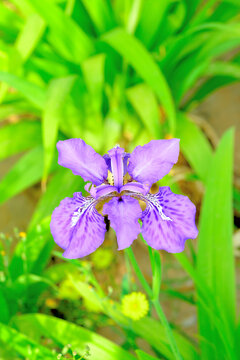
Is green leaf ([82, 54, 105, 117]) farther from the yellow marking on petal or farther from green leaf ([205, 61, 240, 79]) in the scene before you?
the yellow marking on petal

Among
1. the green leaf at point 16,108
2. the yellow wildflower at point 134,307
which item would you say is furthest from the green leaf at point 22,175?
the yellow wildflower at point 134,307

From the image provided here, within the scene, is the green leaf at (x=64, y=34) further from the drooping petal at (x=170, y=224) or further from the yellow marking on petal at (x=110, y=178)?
the drooping petal at (x=170, y=224)

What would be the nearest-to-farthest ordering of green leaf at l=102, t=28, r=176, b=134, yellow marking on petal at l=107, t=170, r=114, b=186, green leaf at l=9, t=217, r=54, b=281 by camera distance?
yellow marking on petal at l=107, t=170, r=114, b=186 → green leaf at l=9, t=217, r=54, b=281 → green leaf at l=102, t=28, r=176, b=134

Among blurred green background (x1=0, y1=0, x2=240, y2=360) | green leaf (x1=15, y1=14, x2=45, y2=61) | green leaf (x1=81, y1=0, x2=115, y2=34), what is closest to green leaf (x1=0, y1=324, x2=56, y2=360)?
blurred green background (x1=0, y1=0, x2=240, y2=360)

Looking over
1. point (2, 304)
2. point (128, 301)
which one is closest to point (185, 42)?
point (128, 301)

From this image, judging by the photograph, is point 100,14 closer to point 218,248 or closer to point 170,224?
point 218,248

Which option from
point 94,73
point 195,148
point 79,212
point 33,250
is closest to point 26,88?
point 94,73

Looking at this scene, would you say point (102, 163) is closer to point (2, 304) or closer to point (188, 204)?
point (188, 204)
